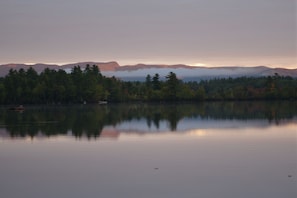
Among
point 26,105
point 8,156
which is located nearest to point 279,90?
point 26,105

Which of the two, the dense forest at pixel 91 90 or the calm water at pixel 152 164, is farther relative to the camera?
the dense forest at pixel 91 90

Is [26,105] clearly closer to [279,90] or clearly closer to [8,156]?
[279,90]

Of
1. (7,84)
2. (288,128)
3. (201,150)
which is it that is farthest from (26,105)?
(201,150)

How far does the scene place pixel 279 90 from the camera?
236ft

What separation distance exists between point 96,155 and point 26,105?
51229 mm

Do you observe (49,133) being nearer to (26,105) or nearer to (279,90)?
(26,105)

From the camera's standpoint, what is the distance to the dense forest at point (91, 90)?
206 ft

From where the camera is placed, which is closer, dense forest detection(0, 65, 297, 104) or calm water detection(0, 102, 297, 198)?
calm water detection(0, 102, 297, 198)

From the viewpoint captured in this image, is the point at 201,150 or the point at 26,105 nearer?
the point at 201,150

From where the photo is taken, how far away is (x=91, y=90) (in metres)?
65.4

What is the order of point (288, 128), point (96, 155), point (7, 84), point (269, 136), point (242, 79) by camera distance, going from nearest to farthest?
1. point (96, 155)
2. point (269, 136)
3. point (288, 128)
4. point (7, 84)
5. point (242, 79)

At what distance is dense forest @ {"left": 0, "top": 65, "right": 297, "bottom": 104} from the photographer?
62719 mm

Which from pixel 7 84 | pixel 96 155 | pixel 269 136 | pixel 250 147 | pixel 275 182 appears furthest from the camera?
pixel 7 84

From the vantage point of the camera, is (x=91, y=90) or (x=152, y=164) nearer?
(x=152, y=164)
